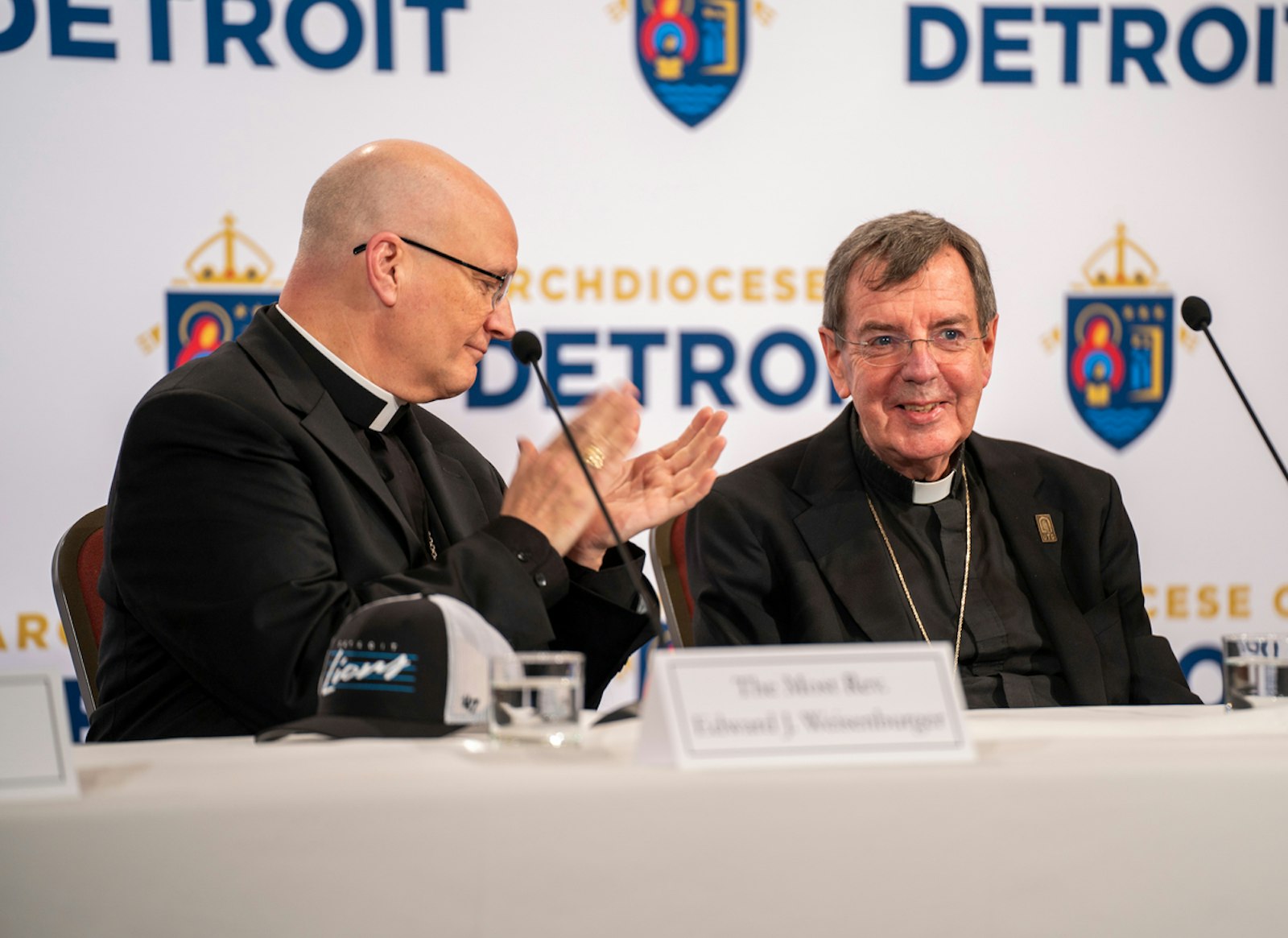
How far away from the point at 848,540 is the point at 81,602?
1424mm

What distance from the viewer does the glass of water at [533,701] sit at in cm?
124

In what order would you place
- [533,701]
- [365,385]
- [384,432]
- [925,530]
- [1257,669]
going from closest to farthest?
[533,701], [1257,669], [365,385], [384,432], [925,530]

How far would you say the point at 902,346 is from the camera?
250 centimetres

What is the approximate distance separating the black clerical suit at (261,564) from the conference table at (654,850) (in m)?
0.74

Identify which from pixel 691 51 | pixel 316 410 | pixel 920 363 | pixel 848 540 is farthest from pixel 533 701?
pixel 691 51

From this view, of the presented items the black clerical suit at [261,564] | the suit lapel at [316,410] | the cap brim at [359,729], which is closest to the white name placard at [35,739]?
the cap brim at [359,729]

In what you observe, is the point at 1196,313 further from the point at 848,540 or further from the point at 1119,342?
the point at 1119,342

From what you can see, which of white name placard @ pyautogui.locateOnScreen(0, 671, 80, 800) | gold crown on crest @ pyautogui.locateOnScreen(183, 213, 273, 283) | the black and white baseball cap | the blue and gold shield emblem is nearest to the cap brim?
the black and white baseball cap

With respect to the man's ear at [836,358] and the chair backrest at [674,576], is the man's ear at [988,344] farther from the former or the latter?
the chair backrest at [674,576]

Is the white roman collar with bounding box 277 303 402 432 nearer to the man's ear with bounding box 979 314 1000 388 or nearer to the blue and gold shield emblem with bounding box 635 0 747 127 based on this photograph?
the man's ear with bounding box 979 314 1000 388

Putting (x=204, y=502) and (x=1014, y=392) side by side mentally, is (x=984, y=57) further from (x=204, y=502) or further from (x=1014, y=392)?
(x=204, y=502)

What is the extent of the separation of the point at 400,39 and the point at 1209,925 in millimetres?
3009

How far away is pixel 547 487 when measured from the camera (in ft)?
6.63

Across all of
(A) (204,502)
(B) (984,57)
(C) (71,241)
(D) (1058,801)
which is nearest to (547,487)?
(A) (204,502)
